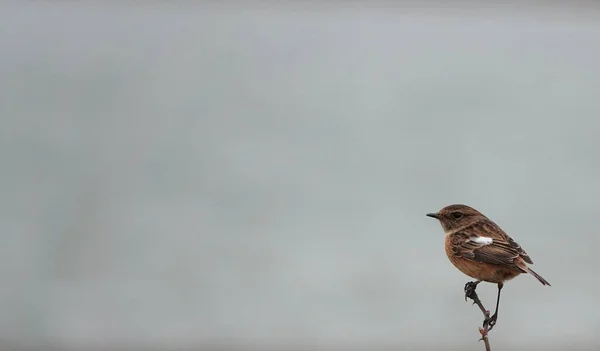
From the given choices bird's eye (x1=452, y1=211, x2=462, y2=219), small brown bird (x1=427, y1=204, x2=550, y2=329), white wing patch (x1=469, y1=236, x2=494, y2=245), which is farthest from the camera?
bird's eye (x1=452, y1=211, x2=462, y2=219)

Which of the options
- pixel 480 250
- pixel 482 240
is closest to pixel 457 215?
pixel 482 240

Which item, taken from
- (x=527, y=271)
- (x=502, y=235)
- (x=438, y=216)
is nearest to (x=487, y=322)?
(x=527, y=271)

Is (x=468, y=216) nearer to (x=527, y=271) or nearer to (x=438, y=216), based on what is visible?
(x=438, y=216)

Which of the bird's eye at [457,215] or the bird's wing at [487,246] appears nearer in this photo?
the bird's wing at [487,246]

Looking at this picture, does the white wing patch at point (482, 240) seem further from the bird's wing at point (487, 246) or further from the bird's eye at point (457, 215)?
the bird's eye at point (457, 215)

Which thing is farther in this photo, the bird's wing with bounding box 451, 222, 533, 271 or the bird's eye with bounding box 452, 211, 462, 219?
the bird's eye with bounding box 452, 211, 462, 219

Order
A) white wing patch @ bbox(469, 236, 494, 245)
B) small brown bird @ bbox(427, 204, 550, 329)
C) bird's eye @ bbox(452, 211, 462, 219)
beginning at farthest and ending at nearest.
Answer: bird's eye @ bbox(452, 211, 462, 219) < white wing patch @ bbox(469, 236, 494, 245) < small brown bird @ bbox(427, 204, 550, 329)

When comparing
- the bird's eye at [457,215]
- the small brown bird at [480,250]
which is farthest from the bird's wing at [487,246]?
the bird's eye at [457,215]

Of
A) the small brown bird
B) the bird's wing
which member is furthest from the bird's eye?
the bird's wing

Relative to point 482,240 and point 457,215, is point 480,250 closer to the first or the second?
point 482,240

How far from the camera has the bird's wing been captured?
3113 millimetres

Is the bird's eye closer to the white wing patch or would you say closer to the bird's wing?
the bird's wing

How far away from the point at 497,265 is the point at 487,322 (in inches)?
36.3

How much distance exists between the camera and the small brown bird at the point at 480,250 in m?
3.10
